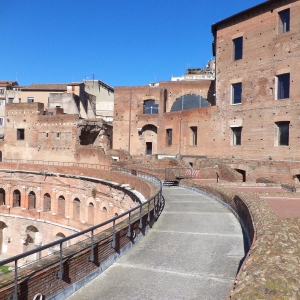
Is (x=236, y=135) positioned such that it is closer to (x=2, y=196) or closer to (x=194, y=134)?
(x=194, y=134)

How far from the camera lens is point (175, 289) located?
539 cm

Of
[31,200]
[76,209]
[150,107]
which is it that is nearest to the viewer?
[76,209]

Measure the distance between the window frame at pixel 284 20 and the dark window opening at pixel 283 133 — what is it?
610 centimetres

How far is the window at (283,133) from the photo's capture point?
21062 mm

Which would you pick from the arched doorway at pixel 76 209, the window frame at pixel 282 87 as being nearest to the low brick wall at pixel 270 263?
the window frame at pixel 282 87

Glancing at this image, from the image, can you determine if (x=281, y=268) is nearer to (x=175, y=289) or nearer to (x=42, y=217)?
(x=175, y=289)

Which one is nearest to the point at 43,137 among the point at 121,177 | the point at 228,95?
the point at 121,177

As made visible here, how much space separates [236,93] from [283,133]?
4986mm

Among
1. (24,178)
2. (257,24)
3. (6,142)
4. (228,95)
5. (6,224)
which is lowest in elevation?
(6,224)

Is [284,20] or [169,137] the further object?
[169,137]

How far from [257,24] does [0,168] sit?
2466 centimetres

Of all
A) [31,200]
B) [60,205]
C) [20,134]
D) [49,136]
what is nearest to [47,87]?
[20,134]

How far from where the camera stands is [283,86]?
21.5 meters

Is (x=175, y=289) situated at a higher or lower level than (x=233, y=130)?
lower
